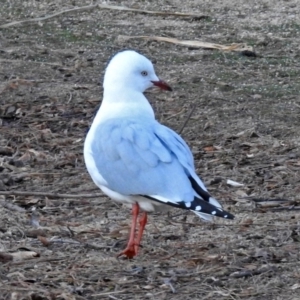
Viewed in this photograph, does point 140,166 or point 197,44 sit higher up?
point 140,166

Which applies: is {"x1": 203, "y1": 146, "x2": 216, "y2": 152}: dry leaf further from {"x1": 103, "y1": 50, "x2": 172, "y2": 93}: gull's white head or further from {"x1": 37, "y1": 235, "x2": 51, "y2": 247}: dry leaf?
{"x1": 37, "y1": 235, "x2": 51, "y2": 247}: dry leaf

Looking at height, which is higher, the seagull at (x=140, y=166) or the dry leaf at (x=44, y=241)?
the seagull at (x=140, y=166)

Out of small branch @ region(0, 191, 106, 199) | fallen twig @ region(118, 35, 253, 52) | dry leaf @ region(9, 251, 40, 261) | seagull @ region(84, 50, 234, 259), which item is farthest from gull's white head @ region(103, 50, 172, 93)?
fallen twig @ region(118, 35, 253, 52)

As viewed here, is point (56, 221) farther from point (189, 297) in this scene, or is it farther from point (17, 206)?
point (189, 297)

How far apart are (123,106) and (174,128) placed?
2.20m

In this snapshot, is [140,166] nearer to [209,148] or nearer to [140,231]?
[140,231]

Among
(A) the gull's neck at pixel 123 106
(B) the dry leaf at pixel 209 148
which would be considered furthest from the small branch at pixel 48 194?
(B) the dry leaf at pixel 209 148

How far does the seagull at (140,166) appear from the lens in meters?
5.23

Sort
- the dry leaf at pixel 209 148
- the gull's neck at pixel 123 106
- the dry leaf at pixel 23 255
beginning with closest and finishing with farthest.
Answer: the dry leaf at pixel 23 255, the gull's neck at pixel 123 106, the dry leaf at pixel 209 148

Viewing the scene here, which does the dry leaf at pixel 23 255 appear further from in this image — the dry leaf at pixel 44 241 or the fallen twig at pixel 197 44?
the fallen twig at pixel 197 44

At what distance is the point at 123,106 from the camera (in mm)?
5840

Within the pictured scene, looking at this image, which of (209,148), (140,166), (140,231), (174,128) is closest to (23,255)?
(140,231)

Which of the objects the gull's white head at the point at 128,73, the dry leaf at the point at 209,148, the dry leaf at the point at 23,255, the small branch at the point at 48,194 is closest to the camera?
the dry leaf at the point at 23,255

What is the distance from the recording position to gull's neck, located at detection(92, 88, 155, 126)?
18.9 feet
